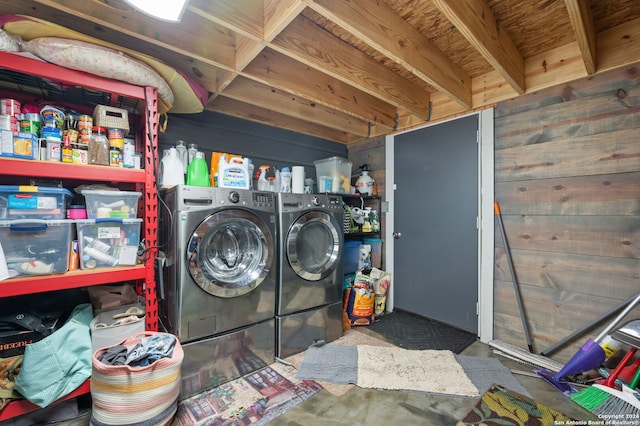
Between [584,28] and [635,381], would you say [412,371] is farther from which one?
[584,28]

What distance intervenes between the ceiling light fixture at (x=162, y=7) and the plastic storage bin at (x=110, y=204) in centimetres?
93

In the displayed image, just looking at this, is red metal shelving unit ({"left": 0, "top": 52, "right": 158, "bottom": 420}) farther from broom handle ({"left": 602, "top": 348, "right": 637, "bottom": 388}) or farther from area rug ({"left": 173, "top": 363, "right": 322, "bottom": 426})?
broom handle ({"left": 602, "top": 348, "right": 637, "bottom": 388})

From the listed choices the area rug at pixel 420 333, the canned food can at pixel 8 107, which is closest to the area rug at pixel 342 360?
the area rug at pixel 420 333

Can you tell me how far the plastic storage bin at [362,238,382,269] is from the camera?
3.09 metres

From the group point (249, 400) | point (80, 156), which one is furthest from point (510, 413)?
point (80, 156)

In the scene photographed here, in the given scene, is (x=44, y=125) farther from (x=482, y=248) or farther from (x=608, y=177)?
(x=608, y=177)

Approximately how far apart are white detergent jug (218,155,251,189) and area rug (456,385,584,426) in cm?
198

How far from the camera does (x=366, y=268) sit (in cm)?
296

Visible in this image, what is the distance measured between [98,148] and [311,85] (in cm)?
149

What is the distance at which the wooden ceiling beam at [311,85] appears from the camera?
1.91 metres

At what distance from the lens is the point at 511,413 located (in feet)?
4.58

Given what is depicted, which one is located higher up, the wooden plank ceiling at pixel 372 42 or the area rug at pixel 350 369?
the wooden plank ceiling at pixel 372 42

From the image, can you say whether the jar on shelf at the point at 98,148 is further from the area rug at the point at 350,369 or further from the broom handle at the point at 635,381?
the broom handle at the point at 635,381

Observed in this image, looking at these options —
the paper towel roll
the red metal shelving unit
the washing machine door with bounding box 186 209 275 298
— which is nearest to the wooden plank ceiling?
the red metal shelving unit
